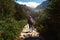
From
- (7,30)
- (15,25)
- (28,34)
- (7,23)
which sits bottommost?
(28,34)

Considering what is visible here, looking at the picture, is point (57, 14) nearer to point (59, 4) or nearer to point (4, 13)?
point (59, 4)

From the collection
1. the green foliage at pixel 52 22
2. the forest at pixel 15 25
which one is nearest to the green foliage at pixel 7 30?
the forest at pixel 15 25

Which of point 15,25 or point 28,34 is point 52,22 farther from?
point 28,34

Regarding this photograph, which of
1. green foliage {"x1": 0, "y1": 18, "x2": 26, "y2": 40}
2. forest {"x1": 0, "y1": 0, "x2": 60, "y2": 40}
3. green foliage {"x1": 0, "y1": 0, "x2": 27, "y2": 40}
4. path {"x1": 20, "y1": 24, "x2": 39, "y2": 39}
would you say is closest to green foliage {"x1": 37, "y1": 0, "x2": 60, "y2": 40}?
forest {"x1": 0, "y1": 0, "x2": 60, "y2": 40}

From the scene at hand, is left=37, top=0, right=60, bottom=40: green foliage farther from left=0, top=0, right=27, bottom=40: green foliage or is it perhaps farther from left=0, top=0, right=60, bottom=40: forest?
left=0, top=0, right=27, bottom=40: green foliage

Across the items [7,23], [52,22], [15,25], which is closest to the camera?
[7,23]

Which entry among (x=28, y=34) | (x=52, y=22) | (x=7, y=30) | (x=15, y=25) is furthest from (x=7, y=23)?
(x=28, y=34)

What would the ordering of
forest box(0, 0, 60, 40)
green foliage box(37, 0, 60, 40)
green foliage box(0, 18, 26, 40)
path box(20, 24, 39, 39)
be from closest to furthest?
green foliage box(0, 18, 26, 40), forest box(0, 0, 60, 40), green foliage box(37, 0, 60, 40), path box(20, 24, 39, 39)

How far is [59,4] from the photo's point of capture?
29.6 ft

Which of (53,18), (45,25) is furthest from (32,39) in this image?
(53,18)

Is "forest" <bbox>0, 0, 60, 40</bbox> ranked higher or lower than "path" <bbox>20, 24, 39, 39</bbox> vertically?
higher

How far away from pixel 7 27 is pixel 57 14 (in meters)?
2.04

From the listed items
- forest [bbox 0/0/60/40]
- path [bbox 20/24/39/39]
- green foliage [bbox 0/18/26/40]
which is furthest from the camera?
path [bbox 20/24/39/39]

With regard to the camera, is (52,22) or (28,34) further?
(28,34)
